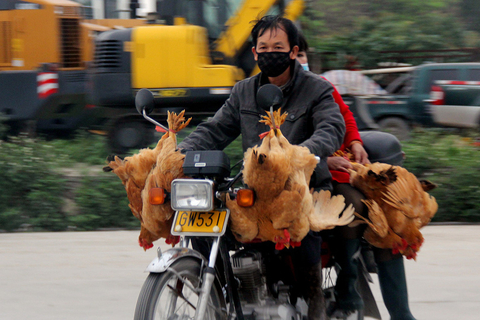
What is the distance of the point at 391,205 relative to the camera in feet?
10.9

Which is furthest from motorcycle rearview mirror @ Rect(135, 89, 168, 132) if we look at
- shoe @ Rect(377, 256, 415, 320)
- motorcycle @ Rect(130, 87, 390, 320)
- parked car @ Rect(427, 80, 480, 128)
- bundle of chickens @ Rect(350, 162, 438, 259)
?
parked car @ Rect(427, 80, 480, 128)

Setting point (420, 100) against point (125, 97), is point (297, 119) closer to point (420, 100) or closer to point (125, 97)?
point (125, 97)

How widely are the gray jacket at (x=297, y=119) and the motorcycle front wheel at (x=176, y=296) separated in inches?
26.6

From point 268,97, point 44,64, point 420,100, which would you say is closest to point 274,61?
point 268,97

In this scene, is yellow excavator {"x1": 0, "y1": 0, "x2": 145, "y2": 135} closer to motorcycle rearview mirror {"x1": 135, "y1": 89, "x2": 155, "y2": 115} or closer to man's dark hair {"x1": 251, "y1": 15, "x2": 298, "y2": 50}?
motorcycle rearview mirror {"x1": 135, "y1": 89, "x2": 155, "y2": 115}

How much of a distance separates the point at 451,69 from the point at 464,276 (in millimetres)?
8065

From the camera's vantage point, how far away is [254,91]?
3.41 metres

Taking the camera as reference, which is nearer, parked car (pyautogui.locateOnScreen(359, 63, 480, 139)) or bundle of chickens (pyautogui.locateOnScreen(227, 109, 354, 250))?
bundle of chickens (pyautogui.locateOnScreen(227, 109, 354, 250))

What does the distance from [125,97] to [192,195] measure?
7.19 meters

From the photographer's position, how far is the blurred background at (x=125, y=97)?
24.3 ft

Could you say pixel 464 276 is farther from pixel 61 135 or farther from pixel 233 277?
pixel 61 135

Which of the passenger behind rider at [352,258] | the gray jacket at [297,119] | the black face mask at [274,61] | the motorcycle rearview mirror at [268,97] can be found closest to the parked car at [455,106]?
the passenger behind rider at [352,258]

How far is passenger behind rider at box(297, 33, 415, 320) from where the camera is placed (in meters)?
3.43

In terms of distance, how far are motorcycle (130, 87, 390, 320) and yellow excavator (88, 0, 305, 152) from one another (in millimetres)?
A: 6494
